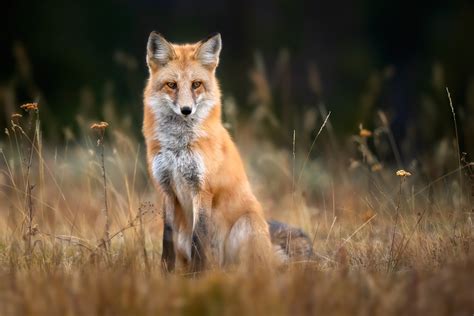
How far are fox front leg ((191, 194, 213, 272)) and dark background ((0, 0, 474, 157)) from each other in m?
10.1

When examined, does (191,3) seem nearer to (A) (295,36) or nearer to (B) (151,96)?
(A) (295,36)

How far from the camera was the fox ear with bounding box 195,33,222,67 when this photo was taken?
5747mm

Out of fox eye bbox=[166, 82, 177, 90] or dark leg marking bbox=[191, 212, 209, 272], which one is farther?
fox eye bbox=[166, 82, 177, 90]

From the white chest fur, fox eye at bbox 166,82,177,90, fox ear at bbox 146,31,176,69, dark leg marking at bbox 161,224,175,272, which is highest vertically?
fox ear at bbox 146,31,176,69

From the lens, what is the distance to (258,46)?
64.6ft

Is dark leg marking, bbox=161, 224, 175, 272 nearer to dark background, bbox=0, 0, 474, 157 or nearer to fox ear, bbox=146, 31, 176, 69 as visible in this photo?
fox ear, bbox=146, 31, 176, 69

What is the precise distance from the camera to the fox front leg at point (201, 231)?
527 centimetres

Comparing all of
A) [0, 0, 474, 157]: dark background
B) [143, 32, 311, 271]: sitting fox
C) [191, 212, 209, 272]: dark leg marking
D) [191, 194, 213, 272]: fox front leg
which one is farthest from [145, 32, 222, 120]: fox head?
[0, 0, 474, 157]: dark background

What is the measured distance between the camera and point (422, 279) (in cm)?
381

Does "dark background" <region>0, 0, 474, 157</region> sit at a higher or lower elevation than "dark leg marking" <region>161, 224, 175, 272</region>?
higher

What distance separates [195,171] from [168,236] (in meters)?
0.52

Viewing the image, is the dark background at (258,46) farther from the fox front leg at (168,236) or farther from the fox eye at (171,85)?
the fox front leg at (168,236)

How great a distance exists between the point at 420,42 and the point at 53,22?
9.30m

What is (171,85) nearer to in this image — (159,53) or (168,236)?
(159,53)
